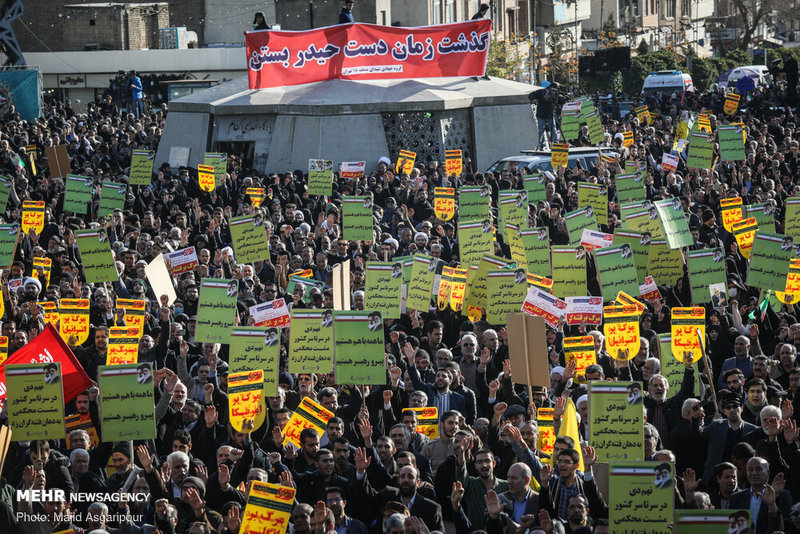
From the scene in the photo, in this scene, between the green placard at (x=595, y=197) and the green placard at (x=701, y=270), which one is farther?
the green placard at (x=595, y=197)

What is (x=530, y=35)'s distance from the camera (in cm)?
6075

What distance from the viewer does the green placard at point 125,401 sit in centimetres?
902

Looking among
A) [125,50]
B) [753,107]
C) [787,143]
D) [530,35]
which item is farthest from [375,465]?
[530,35]

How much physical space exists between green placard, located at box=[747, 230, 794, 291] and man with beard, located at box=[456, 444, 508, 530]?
5412 mm

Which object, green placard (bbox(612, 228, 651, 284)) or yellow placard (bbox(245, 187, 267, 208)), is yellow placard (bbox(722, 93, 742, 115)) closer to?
yellow placard (bbox(245, 187, 267, 208))

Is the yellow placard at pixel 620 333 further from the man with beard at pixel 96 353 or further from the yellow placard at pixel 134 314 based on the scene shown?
the man with beard at pixel 96 353

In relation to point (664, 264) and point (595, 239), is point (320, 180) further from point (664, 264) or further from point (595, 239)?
point (664, 264)

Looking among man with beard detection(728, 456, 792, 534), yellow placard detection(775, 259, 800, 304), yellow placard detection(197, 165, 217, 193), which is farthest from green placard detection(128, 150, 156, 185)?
man with beard detection(728, 456, 792, 534)

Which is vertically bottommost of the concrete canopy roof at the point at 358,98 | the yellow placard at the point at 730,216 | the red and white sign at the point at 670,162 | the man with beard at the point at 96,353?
the man with beard at the point at 96,353

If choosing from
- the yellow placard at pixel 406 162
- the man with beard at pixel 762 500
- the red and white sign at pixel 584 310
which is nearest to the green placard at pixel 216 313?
the red and white sign at pixel 584 310

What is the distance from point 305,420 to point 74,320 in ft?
13.2

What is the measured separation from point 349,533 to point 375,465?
0.85 metres

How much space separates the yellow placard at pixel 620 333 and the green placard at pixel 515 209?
536cm

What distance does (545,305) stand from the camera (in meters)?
11.6
